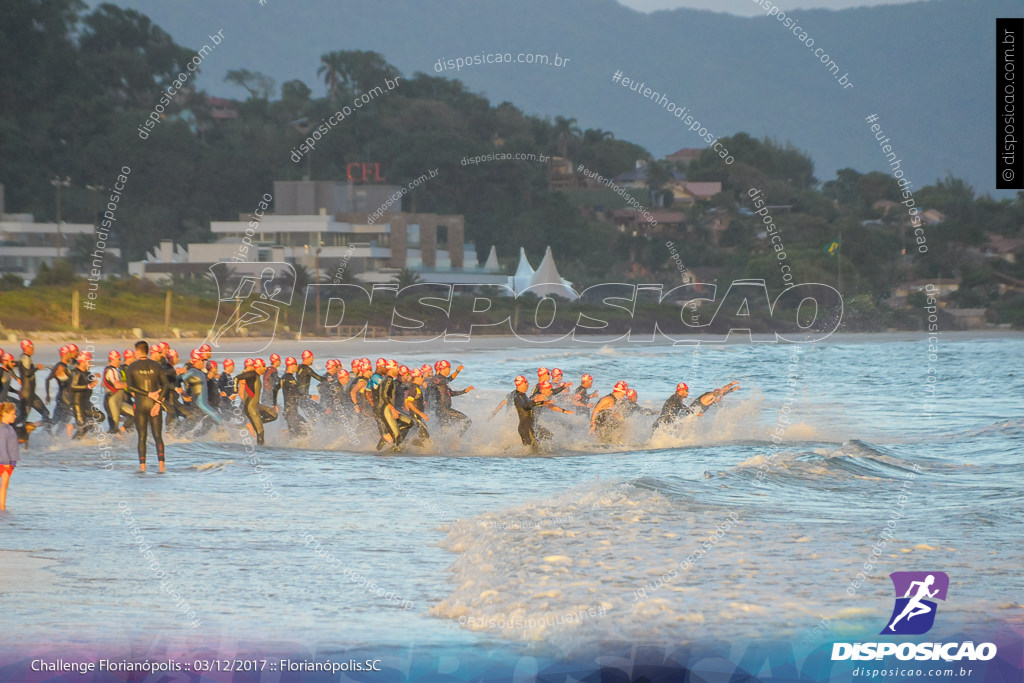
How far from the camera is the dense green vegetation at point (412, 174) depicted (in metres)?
82.9

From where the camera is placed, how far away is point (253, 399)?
18.4m

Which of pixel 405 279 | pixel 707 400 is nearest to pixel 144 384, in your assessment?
pixel 707 400

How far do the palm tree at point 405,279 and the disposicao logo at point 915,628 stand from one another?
192 feet

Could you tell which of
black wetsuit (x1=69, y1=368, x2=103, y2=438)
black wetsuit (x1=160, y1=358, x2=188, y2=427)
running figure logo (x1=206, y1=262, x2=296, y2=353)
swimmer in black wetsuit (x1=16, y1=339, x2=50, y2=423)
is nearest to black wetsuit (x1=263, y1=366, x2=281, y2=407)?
black wetsuit (x1=160, y1=358, x2=188, y2=427)

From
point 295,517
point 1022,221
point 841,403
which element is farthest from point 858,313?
point 295,517

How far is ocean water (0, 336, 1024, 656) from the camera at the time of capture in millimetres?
8312

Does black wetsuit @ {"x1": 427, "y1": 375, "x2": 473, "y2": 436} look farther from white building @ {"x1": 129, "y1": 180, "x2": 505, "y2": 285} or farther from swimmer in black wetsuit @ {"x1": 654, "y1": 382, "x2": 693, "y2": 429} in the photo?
white building @ {"x1": 129, "y1": 180, "x2": 505, "y2": 285}

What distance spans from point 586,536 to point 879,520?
137 inches

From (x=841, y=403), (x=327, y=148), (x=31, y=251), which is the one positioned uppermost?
(x=327, y=148)

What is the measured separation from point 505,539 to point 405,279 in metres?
57.9

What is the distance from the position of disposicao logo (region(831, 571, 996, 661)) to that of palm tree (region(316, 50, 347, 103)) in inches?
4438

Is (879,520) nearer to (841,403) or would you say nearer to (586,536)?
(586,536)

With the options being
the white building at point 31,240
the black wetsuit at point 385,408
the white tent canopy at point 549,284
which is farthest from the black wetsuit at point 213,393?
the white building at point 31,240

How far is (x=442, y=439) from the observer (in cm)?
1967
